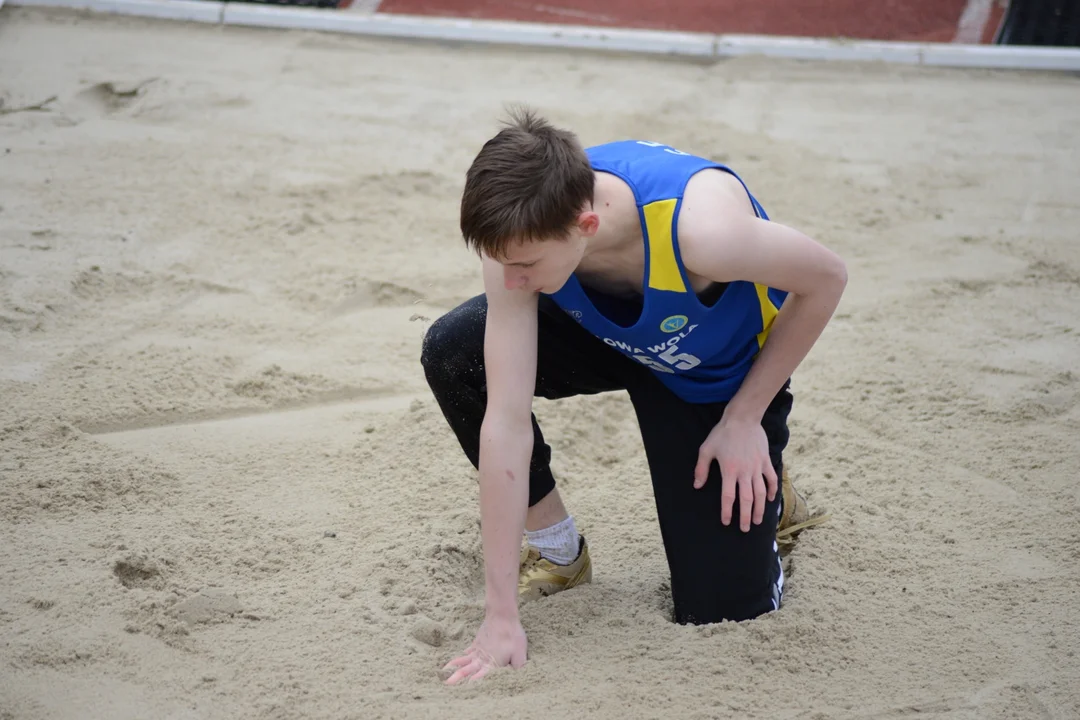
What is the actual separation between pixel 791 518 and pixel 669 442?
1.45ft

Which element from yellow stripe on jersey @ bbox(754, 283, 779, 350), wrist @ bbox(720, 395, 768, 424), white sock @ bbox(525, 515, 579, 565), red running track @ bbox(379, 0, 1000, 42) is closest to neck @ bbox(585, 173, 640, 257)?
yellow stripe on jersey @ bbox(754, 283, 779, 350)

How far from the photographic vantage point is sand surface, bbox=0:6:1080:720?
1988 mm

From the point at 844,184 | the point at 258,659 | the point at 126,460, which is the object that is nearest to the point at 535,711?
the point at 258,659

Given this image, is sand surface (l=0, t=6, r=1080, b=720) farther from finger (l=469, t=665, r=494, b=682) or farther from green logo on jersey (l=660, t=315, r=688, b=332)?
green logo on jersey (l=660, t=315, r=688, b=332)

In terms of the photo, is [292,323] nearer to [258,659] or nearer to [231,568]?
[231,568]

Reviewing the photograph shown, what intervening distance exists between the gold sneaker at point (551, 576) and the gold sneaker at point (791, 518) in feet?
1.56

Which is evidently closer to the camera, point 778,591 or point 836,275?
point 836,275

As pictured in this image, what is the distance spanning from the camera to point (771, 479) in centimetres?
217

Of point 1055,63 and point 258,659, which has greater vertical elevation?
point 1055,63

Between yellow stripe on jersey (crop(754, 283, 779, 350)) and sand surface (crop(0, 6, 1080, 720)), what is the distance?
1.84ft

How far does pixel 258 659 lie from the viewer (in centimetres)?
201

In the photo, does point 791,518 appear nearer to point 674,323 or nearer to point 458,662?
point 674,323

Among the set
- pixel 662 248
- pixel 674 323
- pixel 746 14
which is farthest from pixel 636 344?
pixel 746 14

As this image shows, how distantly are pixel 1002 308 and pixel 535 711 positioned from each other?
7.63 ft
